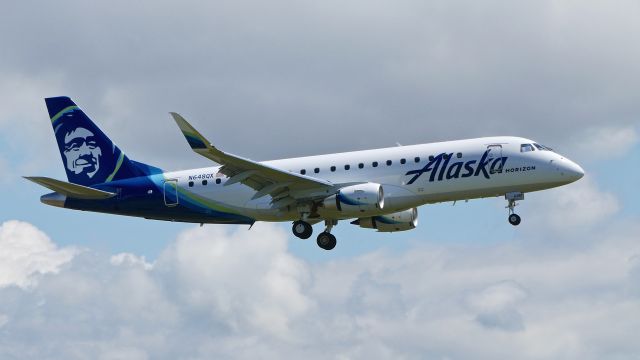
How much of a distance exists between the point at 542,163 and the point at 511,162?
1.60m

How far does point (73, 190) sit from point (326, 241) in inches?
549

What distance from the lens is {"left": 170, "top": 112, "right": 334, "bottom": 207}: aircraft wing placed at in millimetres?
59656

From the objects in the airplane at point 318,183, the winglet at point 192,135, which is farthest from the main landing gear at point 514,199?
the winglet at point 192,135

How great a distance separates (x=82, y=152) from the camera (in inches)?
2837

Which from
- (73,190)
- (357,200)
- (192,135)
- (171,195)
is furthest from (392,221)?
(73,190)

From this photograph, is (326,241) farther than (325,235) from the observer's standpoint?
No

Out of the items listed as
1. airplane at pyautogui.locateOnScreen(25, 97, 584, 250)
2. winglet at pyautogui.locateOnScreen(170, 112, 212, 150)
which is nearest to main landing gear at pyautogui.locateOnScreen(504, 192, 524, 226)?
airplane at pyautogui.locateOnScreen(25, 97, 584, 250)

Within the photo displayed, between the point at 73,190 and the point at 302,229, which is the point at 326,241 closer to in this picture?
the point at 302,229

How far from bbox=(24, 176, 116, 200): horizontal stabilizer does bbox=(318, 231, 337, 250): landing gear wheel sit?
1155 centimetres

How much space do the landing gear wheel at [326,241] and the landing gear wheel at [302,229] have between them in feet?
3.97

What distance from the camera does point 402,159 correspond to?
64.3 m

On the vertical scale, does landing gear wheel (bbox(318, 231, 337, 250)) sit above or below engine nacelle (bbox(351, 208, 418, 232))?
below

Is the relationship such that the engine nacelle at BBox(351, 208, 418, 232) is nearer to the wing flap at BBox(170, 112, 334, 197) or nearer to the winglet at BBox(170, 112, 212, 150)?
the wing flap at BBox(170, 112, 334, 197)

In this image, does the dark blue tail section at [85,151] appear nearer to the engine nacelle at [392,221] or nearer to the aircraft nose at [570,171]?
the engine nacelle at [392,221]
